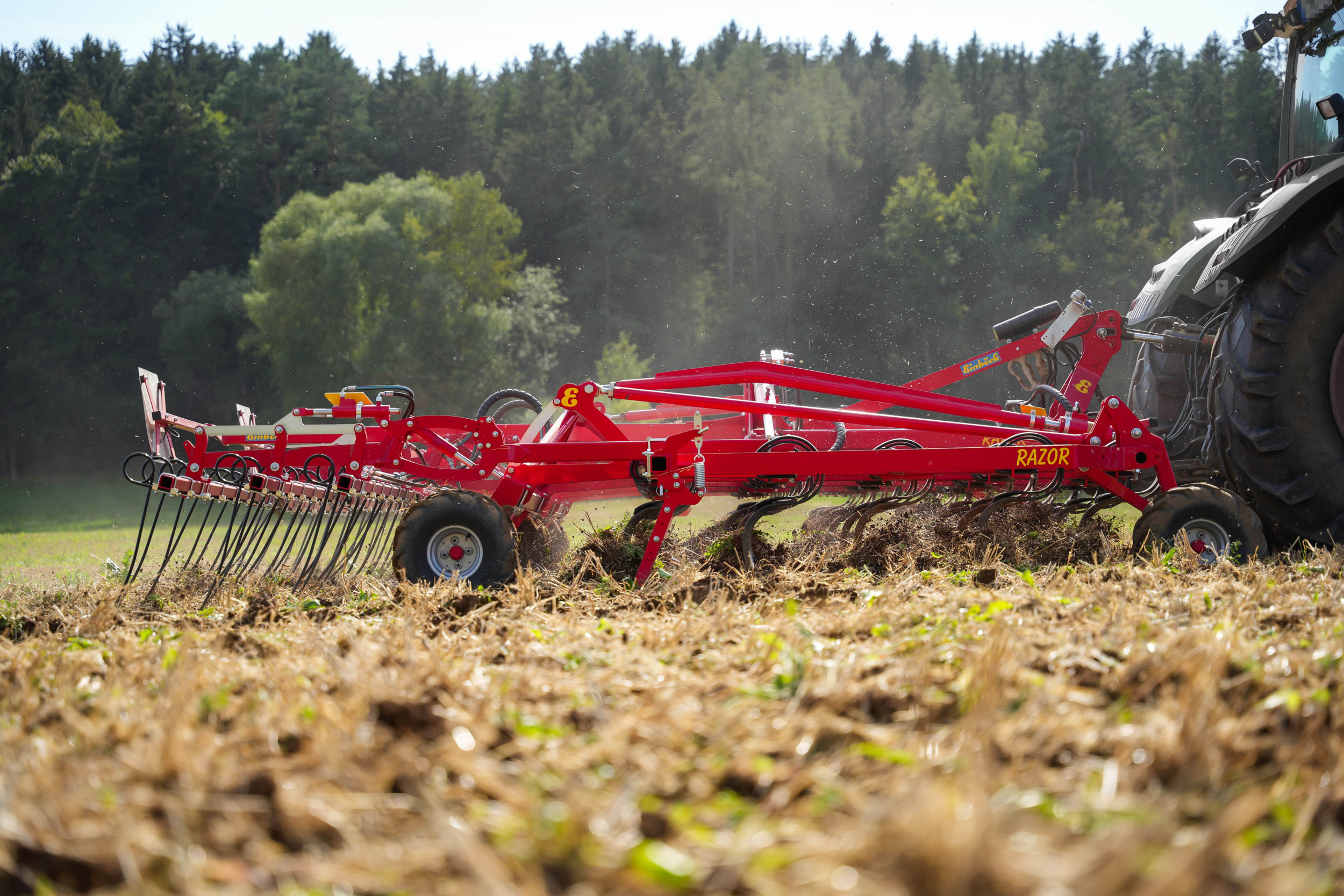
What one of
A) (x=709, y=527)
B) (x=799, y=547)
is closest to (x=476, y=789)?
(x=799, y=547)

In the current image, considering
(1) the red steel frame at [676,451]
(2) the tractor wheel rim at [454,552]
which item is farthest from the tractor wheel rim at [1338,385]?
(2) the tractor wheel rim at [454,552]

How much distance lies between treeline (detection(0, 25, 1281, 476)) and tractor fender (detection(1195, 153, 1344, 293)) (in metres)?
21.0

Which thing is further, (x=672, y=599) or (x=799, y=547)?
(x=799, y=547)

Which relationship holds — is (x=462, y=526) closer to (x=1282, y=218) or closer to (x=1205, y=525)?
(x=1205, y=525)

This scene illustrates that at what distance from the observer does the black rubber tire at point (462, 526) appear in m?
4.52

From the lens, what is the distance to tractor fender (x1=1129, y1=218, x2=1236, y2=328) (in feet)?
19.5

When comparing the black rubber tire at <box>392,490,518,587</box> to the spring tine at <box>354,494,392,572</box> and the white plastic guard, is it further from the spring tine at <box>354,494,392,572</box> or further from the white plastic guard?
the white plastic guard

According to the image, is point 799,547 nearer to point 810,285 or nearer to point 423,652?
point 423,652

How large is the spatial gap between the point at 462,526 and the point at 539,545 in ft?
2.79

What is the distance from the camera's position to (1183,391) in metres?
6.43

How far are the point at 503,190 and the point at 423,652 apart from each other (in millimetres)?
32642

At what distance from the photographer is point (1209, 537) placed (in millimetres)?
4629

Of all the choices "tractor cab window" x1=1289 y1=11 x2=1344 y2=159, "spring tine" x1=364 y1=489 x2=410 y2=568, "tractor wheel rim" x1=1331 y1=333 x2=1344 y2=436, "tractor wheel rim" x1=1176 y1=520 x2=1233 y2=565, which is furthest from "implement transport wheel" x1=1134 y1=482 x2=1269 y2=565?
"spring tine" x1=364 y1=489 x2=410 y2=568


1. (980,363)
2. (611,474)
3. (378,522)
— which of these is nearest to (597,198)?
(980,363)
